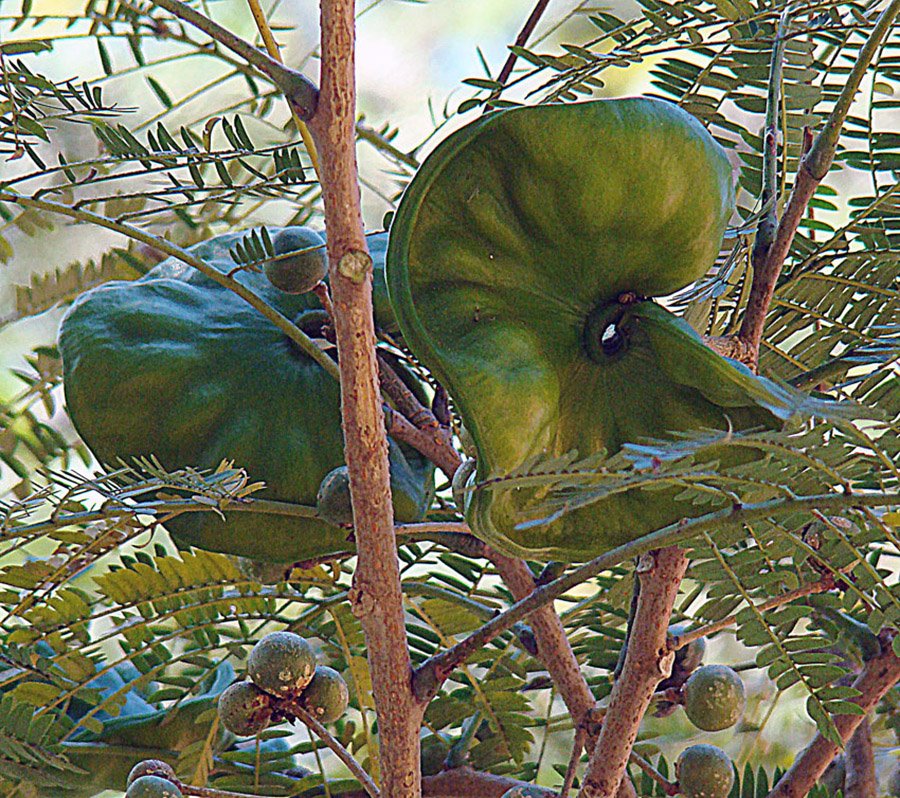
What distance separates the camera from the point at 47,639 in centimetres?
62

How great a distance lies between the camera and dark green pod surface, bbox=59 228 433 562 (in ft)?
1.84

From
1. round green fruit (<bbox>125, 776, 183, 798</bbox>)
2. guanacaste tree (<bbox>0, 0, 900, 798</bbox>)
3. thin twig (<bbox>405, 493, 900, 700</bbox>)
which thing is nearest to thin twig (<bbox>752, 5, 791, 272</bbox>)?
guanacaste tree (<bbox>0, 0, 900, 798</bbox>)

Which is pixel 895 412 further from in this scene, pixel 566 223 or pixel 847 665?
pixel 847 665

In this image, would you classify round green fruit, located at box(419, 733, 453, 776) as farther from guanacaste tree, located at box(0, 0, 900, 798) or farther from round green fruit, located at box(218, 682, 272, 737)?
round green fruit, located at box(218, 682, 272, 737)

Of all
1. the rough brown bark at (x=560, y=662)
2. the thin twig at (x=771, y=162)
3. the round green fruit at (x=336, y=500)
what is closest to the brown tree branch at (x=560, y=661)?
the rough brown bark at (x=560, y=662)

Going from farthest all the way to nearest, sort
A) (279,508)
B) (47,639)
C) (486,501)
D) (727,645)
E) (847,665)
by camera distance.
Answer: (727,645), (847,665), (47,639), (279,508), (486,501)

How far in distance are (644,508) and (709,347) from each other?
0.25ft

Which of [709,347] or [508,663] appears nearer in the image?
[709,347]

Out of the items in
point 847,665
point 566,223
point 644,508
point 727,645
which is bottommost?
point 727,645

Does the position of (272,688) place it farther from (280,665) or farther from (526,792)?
(526,792)

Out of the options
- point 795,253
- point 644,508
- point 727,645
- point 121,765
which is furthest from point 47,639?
point 727,645

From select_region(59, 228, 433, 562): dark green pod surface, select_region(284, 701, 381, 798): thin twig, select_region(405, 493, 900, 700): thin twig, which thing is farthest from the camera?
select_region(59, 228, 433, 562): dark green pod surface

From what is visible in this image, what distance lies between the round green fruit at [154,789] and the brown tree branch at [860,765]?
0.42 metres

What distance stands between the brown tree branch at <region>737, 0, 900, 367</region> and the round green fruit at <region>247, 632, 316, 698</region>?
0.77 ft
